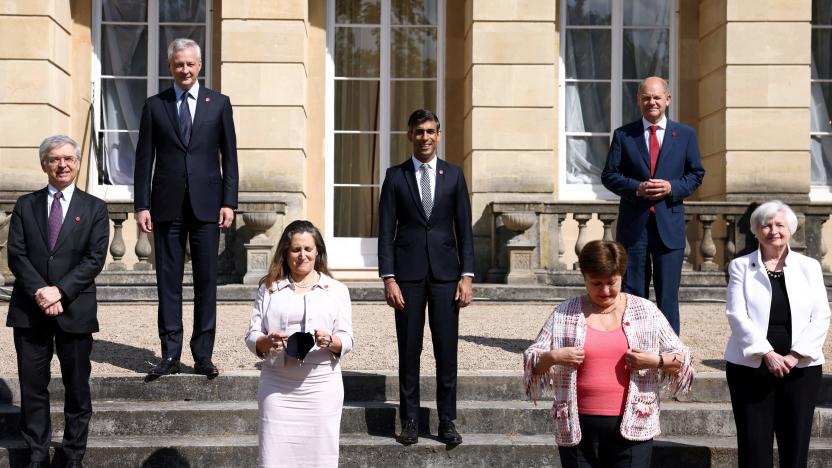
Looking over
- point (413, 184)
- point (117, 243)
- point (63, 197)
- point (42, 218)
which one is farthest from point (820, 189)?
point (42, 218)

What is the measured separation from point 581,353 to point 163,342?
3223 millimetres

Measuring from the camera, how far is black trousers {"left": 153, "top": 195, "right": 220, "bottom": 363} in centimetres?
653

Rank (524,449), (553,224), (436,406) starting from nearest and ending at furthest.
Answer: (524,449) < (436,406) < (553,224)

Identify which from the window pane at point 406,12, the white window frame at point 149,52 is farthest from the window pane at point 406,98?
the white window frame at point 149,52

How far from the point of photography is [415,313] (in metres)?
5.92

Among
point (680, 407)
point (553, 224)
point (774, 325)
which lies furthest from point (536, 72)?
point (774, 325)

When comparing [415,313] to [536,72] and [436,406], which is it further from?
[536,72]

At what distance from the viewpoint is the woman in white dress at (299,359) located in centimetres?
480

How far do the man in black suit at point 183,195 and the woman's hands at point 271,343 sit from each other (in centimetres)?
177

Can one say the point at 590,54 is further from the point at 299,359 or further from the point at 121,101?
the point at 299,359

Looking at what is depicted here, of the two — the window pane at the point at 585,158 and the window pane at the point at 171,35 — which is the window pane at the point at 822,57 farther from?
the window pane at the point at 171,35

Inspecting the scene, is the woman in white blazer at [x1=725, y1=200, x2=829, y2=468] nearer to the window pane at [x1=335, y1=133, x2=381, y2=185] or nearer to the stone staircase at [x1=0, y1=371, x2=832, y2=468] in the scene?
the stone staircase at [x1=0, y1=371, x2=832, y2=468]

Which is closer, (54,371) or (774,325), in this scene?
(774,325)

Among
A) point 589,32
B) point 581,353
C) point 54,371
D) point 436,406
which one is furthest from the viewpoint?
point 589,32
